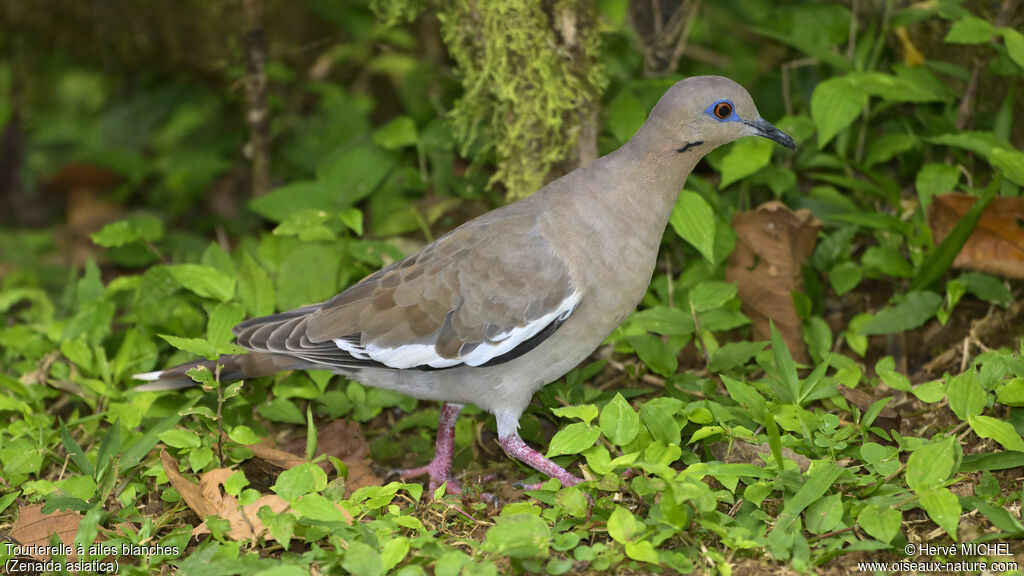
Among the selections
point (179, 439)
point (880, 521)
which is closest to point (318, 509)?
point (179, 439)

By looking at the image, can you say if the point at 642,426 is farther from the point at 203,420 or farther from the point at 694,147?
the point at 203,420

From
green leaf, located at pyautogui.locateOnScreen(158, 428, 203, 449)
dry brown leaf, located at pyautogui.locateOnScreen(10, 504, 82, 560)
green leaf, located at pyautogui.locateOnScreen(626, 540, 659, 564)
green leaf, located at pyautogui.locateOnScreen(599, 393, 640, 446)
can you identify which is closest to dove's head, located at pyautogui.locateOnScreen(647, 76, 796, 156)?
green leaf, located at pyautogui.locateOnScreen(599, 393, 640, 446)

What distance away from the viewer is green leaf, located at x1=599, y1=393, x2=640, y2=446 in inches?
134

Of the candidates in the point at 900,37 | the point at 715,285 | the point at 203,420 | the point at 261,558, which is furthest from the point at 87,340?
the point at 900,37

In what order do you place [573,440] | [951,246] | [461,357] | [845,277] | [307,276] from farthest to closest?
[307,276] → [845,277] → [951,246] → [461,357] → [573,440]

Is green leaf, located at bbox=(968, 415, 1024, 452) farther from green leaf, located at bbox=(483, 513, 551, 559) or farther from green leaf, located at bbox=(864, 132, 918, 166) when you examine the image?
green leaf, located at bbox=(864, 132, 918, 166)

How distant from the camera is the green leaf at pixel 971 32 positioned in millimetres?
4387

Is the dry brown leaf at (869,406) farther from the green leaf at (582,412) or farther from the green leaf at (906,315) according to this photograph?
the green leaf at (582,412)

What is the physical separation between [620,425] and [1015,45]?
8.65ft

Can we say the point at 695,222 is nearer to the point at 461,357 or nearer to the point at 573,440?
the point at 461,357

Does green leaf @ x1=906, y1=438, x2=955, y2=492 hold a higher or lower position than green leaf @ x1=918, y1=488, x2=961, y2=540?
higher

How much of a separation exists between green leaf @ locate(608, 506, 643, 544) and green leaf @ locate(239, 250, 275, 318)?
7.76ft

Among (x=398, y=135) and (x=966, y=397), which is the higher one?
(x=398, y=135)

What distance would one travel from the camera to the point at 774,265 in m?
4.55
